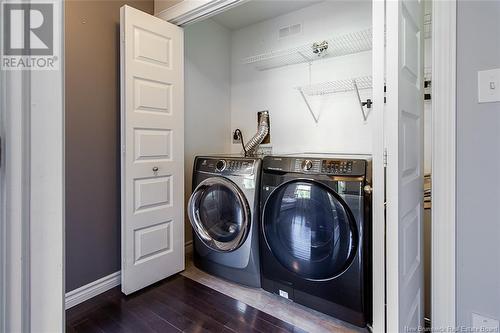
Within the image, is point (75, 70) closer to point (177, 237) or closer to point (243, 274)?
point (177, 237)

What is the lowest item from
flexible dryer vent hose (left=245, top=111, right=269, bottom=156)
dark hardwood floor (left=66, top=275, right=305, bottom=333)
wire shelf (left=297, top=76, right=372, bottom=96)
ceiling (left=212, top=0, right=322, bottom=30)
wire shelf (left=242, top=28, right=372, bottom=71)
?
dark hardwood floor (left=66, top=275, right=305, bottom=333)

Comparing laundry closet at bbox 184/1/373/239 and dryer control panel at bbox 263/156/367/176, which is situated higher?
laundry closet at bbox 184/1/373/239

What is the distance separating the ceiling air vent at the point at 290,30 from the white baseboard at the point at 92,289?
97.3 inches

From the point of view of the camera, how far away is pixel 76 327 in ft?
5.09

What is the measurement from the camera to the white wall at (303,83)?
220cm

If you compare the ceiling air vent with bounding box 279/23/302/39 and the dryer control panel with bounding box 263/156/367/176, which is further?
the ceiling air vent with bounding box 279/23/302/39

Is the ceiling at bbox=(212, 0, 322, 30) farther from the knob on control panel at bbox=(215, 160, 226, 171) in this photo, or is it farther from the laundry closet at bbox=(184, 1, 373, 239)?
the knob on control panel at bbox=(215, 160, 226, 171)

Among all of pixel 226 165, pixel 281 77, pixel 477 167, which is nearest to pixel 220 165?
pixel 226 165

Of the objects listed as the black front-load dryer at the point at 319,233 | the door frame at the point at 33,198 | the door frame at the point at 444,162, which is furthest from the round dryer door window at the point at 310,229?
the door frame at the point at 33,198

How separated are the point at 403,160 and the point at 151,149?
63.3 inches

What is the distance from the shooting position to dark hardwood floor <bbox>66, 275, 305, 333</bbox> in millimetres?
1551

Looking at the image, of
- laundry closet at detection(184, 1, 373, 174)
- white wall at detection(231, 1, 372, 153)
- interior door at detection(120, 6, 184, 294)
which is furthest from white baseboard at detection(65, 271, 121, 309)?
white wall at detection(231, 1, 372, 153)

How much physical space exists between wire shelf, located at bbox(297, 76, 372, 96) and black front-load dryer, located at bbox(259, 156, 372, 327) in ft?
2.81

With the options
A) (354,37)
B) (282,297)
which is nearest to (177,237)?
(282,297)
